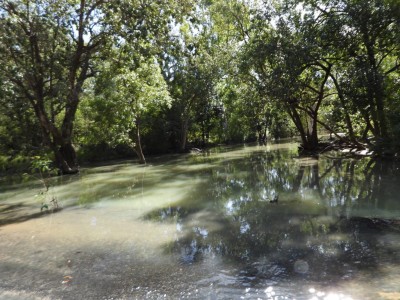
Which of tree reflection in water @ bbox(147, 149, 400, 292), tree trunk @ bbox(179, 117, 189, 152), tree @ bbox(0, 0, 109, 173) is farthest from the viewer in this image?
tree trunk @ bbox(179, 117, 189, 152)

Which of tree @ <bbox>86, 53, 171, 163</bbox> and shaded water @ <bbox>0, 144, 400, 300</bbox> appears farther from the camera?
tree @ <bbox>86, 53, 171, 163</bbox>

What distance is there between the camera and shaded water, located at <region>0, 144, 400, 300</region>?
432cm

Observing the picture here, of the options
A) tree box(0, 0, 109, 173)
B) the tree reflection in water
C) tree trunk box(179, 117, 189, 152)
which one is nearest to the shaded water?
the tree reflection in water

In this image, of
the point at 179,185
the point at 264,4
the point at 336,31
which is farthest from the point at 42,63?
the point at 336,31

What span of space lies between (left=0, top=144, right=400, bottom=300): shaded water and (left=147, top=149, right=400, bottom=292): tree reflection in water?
2 centimetres

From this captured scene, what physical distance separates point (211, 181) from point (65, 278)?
944cm

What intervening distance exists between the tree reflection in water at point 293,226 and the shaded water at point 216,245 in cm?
2

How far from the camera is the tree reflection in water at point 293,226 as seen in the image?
187 inches

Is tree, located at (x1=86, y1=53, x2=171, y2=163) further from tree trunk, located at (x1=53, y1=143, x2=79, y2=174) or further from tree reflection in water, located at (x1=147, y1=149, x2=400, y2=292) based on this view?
tree reflection in water, located at (x1=147, y1=149, x2=400, y2=292)

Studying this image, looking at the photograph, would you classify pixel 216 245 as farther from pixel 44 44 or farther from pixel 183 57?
pixel 44 44

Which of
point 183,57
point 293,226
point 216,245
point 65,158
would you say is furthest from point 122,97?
point 216,245

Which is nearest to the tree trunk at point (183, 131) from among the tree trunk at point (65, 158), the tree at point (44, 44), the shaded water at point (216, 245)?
the tree trunk at point (65, 158)

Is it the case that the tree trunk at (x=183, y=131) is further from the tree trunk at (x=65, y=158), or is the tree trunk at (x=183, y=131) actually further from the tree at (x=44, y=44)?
the tree at (x=44, y=44)

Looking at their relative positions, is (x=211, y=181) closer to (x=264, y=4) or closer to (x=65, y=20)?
(x=65, y=20)
